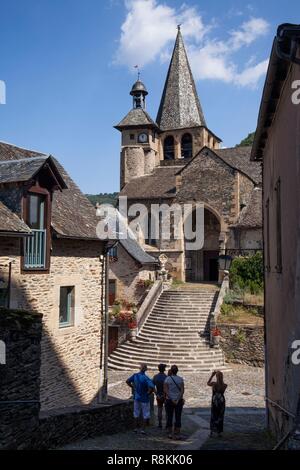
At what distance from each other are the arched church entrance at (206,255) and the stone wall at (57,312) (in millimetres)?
19037

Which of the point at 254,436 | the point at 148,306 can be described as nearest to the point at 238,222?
→ the point at 148,306

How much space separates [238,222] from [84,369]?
18703 mm

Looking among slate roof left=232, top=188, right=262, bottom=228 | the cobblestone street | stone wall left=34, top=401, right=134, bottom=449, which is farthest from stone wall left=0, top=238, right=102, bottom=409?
slate roof left=232, top=188, right=262, bottom=228

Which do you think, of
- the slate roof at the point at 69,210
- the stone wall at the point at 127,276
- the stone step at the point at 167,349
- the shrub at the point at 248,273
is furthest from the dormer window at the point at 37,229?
the shrub at the point at 248,273

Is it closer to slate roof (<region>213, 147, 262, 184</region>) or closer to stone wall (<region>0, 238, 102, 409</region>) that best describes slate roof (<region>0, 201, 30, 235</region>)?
stone wall (<region>0, 238, 102, 409</region>)

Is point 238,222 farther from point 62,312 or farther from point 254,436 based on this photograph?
point 254,436

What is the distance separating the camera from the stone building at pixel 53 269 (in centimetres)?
1085

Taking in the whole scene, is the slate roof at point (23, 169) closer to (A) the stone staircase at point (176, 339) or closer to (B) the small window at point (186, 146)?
(A) the stone staircase at point (176, 339)

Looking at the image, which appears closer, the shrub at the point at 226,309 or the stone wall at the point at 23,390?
the stone wall at the point at 23,390

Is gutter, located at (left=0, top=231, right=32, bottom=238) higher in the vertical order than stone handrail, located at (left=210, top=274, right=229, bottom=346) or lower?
higher

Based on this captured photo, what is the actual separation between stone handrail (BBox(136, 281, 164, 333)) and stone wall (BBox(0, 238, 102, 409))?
8.50 m

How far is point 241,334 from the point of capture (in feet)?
66.1

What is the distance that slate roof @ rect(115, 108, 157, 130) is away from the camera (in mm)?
39781
